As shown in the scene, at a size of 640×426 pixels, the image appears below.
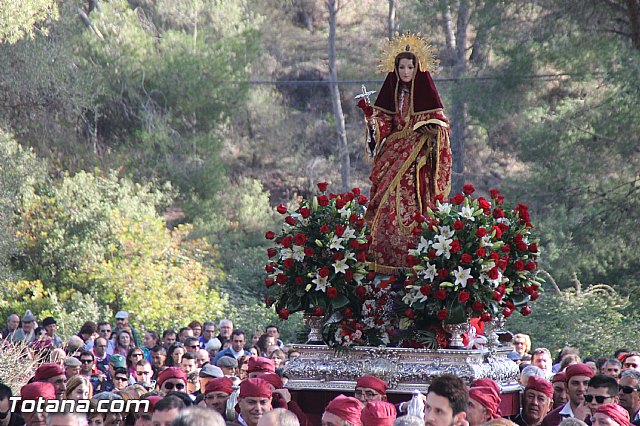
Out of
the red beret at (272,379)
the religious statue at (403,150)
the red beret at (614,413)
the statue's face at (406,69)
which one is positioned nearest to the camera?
the red beret at (614,413)

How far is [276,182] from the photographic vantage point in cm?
3678

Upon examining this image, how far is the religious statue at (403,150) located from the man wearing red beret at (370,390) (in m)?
1.55

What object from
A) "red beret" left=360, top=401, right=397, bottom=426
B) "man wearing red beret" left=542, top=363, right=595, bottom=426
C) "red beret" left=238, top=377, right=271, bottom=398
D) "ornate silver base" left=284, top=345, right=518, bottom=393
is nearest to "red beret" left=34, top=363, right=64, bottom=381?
"ornate silver base" left=284, top=345, right=518, bottom=393

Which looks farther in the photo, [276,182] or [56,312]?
[276,182]

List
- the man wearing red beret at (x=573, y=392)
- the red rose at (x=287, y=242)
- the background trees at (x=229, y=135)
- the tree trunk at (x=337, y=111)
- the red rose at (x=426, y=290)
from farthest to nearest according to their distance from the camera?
the tree trunk at (x=337, y=111) → the background trees at (x=229, y=135) → the red rose at (x=287, y=242) → the red rose at (x=426, y=290) → the man wearing red beret at (x=573, y=392)

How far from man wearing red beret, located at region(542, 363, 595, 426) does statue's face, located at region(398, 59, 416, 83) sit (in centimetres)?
283

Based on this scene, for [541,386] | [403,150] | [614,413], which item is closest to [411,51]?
[403,150]

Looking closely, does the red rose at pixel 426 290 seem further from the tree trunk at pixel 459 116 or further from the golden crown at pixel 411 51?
the tree trunk at pixel 459 116

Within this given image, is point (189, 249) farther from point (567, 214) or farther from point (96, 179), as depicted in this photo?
point (567, 214)

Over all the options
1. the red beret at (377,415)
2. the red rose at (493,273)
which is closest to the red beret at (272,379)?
the red rose at (493,273)

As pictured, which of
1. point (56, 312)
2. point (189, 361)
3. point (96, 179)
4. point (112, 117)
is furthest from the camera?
point (112, 117)

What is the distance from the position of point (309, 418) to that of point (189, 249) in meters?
16.5

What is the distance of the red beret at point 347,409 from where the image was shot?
689 centimetres

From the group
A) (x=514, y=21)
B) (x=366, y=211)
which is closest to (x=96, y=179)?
(x=514, y=21)
